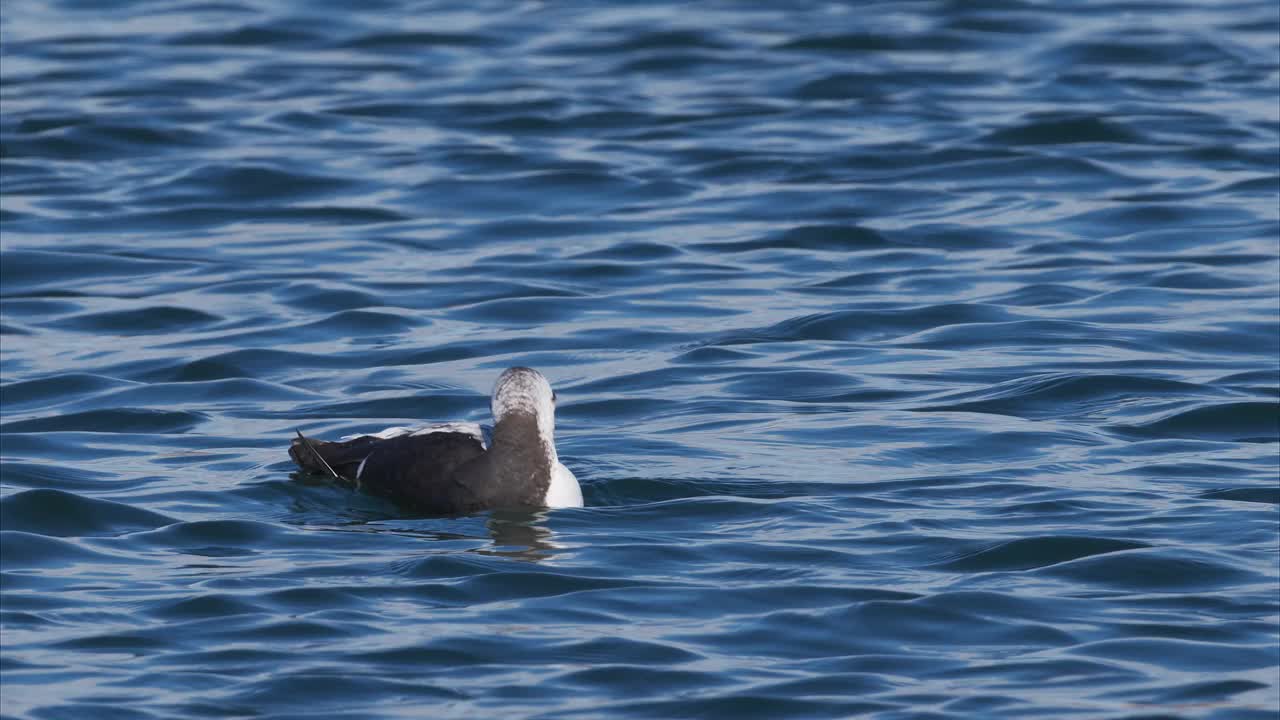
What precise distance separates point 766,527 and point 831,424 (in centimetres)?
214

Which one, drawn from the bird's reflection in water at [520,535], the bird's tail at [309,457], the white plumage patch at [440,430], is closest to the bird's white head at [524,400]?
the white plumage patch at [440,430]

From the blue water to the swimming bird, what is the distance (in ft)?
0.56

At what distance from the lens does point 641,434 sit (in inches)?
505

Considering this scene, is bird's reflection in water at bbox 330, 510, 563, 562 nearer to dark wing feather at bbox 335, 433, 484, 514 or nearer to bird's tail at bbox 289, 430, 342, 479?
dark wing feather at bbox 335, 433, 484, 514

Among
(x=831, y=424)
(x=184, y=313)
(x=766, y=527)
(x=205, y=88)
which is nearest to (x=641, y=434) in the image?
(x=831, y=424)

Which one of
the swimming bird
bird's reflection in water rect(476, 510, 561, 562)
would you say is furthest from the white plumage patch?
bird's reflection in water rect(476, 510, 561, 562)

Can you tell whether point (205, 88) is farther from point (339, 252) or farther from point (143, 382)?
point (143, 382)

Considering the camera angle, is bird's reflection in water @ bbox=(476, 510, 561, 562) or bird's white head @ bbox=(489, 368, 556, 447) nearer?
bird's reflection in water @ bbox=(476, 510, 561, 562)

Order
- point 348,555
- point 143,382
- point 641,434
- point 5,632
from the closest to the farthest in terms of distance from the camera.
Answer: point 5,632
point 348,555
point 641,434
point 143,382

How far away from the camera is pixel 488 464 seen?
11.1m

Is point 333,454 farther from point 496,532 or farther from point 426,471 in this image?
point 496,532

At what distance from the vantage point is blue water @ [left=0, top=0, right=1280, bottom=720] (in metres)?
9.23

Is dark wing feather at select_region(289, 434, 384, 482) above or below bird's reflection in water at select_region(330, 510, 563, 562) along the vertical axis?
above

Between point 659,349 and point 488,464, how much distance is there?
378 cm
